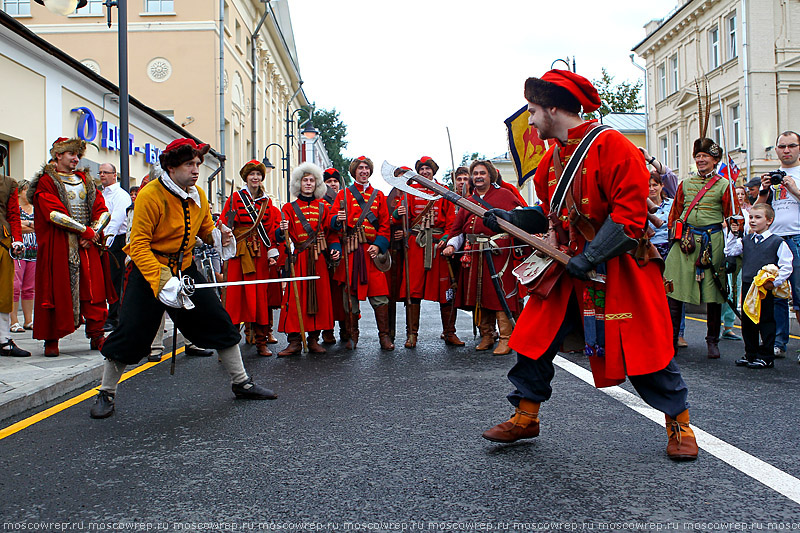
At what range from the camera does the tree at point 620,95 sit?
51.3 metres

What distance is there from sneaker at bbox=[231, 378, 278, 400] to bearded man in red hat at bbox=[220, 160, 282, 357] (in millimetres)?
2623

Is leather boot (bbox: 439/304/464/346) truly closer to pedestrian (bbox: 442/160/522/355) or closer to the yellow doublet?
pedestrian (bbox: 442/160/522/355)

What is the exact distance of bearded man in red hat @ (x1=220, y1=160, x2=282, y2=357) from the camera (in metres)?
8.50

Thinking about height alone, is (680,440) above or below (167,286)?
below

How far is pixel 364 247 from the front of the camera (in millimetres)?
8859

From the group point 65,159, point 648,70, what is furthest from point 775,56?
point 65,159

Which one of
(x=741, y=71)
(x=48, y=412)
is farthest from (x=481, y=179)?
(x=741, y=71)

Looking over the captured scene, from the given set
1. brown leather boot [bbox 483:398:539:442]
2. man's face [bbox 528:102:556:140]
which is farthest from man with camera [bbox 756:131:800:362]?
brown leather boot [bbox 483:398:539:442]

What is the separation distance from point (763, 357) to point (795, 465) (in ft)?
11.2

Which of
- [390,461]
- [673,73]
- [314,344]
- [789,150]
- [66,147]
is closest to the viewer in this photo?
[390,461]

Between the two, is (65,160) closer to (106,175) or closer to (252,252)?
(106,175)

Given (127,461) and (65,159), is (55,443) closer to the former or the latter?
(127,461)

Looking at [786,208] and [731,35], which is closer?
[786,208]

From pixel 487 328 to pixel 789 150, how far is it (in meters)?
3.52
